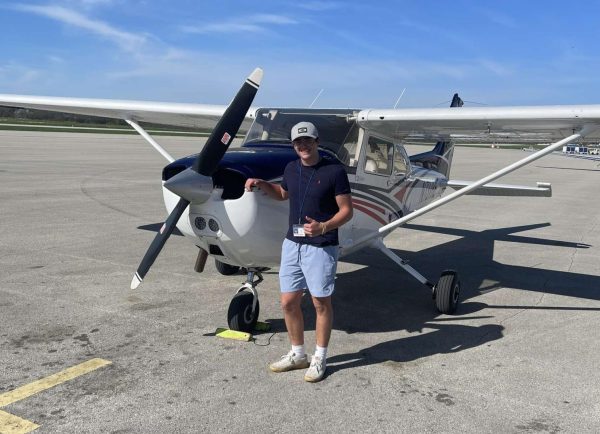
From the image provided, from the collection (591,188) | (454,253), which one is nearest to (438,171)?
(454,253)

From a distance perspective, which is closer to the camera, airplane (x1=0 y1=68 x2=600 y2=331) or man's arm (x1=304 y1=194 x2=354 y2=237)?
man's arm (x1=304 y1=194 x2=354 y2=237)

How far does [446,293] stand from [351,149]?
172 centimetres

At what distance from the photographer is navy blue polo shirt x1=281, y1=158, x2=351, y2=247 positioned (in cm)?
384

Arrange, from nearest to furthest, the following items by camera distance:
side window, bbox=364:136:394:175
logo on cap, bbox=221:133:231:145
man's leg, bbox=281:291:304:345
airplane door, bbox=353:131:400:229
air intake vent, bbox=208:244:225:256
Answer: man's leg, bbox=281:291:304:345 → logo on cap, bbox=221:133:231:145 → air intake vent, bbox=208:244:225:256 → airplane door, bbox=353:131:400:229 → side window, bbox=364:136:394:175

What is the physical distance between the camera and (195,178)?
4074mm

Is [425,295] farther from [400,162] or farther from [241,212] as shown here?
[241,212]

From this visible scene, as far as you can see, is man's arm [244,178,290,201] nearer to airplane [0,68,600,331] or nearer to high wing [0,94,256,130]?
airplane [0,68,600,331]

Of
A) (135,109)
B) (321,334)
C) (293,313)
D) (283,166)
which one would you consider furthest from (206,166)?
(135,109)

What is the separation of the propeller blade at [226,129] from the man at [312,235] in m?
0.34

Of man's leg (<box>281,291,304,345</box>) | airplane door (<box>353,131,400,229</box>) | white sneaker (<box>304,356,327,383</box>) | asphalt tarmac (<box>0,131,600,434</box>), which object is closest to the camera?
asphalt tarmac (<box>0,131,600,434</box>)

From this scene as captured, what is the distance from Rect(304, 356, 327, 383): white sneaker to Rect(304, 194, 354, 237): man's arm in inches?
36.0

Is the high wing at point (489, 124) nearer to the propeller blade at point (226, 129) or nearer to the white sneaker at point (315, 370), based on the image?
the propeller blade at point (226, 129)

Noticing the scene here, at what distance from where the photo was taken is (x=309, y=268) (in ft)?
12.7

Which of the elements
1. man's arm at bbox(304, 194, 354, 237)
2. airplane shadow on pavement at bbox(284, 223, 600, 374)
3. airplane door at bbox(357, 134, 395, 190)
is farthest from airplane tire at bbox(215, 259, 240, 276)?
man's arm at bbox(304, 194, 354, 237)
